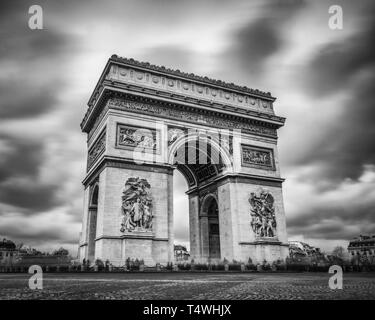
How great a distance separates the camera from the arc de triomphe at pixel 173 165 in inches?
789

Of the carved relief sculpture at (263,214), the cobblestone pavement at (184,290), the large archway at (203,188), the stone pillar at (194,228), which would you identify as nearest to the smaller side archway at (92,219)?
the large archway at (203,188)

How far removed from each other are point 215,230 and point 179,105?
36.4 feet

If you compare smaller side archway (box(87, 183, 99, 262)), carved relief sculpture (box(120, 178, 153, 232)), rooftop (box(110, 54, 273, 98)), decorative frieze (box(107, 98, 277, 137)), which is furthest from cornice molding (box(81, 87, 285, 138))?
smaller side archway (box(87, 183, 99, 262))

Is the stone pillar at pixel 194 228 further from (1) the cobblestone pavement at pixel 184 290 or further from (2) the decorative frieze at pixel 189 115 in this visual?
(1) the cobblestone pavement at pixel 184 290

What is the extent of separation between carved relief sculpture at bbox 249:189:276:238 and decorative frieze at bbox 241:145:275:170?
2037 millimetres

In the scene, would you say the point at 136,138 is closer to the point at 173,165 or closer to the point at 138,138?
the point at 138,138

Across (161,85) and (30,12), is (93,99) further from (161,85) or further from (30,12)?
(30,12)

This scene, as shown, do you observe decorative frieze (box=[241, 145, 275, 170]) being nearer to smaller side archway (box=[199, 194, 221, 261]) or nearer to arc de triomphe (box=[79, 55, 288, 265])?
arc de triomphe (box=[79, 55, 288, 265])

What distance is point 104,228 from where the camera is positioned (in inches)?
750

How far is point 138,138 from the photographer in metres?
21.7

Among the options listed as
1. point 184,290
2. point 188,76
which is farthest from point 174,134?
point 184,290

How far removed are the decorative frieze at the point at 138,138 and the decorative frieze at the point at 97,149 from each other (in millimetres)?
1457
